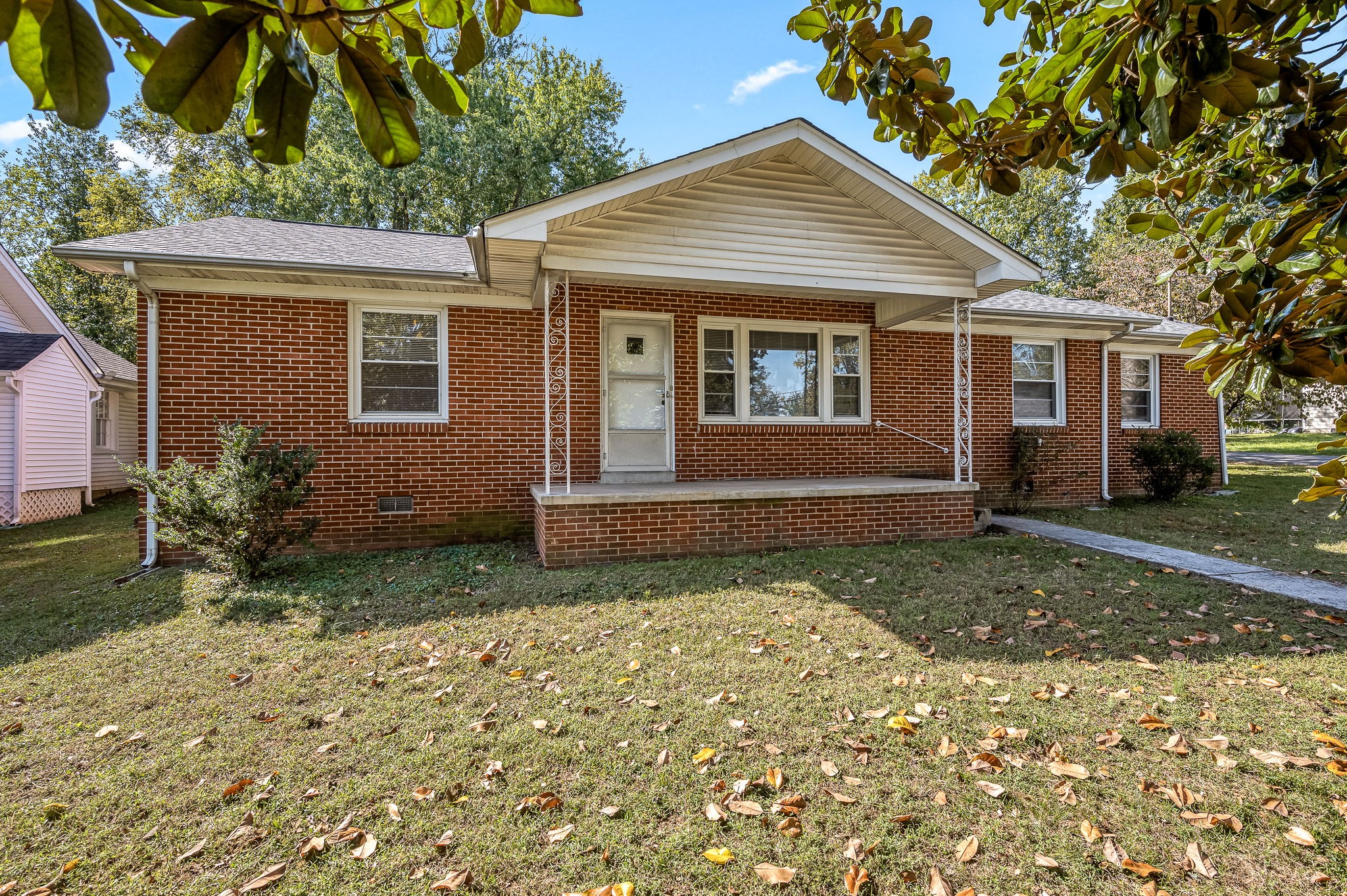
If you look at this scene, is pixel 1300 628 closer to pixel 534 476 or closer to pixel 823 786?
pixel 823 786

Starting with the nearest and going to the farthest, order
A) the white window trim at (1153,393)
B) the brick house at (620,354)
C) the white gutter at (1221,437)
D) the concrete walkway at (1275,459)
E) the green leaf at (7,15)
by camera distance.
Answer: the green leaf at (7,15) < the brick house at (620,354) < the white window trim at (1153,393) < the white gutter at (1221,437) < the concrete walkway at (1275,459)

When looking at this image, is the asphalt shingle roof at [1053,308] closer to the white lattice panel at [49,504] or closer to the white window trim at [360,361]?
the white window trim at [360,361]

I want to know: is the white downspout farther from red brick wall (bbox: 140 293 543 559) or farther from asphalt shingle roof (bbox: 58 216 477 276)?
asphalt shingle roof (bbox: 58 216 477 276)

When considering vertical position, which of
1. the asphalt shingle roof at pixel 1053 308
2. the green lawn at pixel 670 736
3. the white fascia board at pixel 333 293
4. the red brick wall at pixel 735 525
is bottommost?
the green lawn at pixel 670 736

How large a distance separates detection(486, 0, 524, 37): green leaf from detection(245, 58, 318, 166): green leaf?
14.6 inches

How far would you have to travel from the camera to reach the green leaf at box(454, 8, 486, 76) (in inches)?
43.2

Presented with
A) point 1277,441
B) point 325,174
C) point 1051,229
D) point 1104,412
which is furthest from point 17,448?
point 1277,441

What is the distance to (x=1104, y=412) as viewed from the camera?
32.6 ft

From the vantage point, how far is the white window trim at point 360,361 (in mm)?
7082

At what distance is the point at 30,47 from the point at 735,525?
6.25 m

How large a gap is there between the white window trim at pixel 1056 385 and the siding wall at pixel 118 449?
18122mm

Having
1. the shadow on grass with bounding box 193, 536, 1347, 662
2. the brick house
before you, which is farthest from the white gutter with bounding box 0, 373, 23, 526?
the shadow on grass with bounding box 193, 536, 1347, 662

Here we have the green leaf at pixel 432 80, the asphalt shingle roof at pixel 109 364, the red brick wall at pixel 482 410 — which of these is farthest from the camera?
the asphalt shingle roof at pixel 109 364

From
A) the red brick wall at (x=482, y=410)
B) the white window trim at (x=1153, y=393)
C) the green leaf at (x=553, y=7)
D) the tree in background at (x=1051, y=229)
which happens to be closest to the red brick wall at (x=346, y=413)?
the red brick wall at (x=482, y=410)
